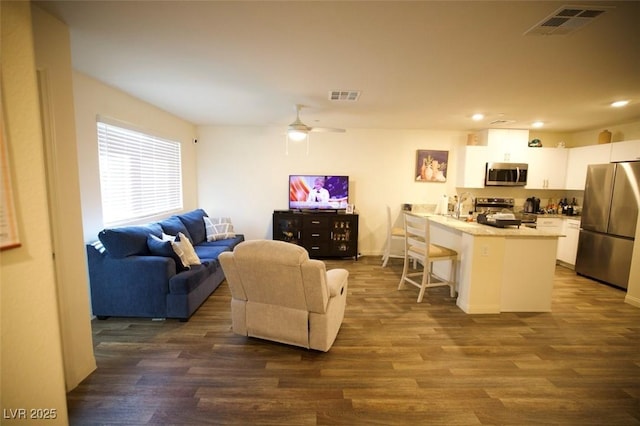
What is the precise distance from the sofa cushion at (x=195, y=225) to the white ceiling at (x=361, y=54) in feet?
5.86

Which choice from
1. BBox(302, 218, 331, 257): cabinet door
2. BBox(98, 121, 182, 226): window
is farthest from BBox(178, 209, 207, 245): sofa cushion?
BBox(302, 218, 331, 257): cabinet door

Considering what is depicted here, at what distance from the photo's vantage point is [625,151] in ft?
13.5

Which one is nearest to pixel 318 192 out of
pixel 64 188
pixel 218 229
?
pixel 218 229

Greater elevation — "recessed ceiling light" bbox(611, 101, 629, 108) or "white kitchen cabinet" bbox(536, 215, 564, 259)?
"recessed ceiling light" bbox(611, 101, 629, 108)

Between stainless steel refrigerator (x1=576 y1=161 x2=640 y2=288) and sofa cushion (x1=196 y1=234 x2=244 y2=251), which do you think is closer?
stainless steel refrigerator (x1=576 y1=161 x2=640 y2=288)

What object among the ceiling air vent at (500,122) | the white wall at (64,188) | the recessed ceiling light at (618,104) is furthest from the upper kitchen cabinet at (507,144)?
the white wall at (64,188)

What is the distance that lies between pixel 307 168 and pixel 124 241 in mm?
3514

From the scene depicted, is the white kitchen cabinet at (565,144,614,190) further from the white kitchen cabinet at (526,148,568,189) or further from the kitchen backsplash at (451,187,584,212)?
the kitchen backsplash at (451,187,584,212)

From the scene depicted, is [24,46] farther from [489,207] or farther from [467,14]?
[489,207]

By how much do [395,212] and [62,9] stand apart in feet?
17.3

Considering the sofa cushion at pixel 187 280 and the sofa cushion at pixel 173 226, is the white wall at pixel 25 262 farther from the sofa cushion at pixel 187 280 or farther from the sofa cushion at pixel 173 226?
the sofa cushion at pixel 173 226

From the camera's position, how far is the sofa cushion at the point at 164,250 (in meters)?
3.02

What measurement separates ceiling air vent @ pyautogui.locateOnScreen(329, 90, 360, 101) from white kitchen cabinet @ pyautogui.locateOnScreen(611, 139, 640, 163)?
4319mm

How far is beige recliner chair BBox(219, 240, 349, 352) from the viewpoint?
217 centimetres
